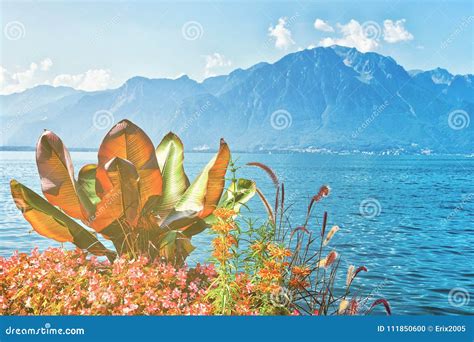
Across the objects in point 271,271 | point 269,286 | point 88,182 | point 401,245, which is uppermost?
point 88,182

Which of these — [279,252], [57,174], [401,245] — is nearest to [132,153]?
[57,174]

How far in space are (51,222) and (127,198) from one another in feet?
2.97

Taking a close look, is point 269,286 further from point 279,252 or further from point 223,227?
point 223,227

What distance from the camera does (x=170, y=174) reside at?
5.87 meters

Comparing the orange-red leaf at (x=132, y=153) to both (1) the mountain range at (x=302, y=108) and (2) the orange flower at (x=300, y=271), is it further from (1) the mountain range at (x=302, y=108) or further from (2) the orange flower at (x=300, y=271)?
(1) the mountain range at (x=302, y=108)

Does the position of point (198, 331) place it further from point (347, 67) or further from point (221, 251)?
point (347, 67)

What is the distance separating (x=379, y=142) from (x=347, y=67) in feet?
266

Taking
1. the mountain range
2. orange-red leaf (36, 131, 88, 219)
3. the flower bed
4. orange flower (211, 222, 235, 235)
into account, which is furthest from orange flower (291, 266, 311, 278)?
the mountain range

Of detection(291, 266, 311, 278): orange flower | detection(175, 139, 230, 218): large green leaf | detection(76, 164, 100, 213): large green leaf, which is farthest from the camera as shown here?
detection(76, 164, 100, 213): large green leaf

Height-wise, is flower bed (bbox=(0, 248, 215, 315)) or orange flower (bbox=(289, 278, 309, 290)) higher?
orange flower (bbox=(289, 278, 309, 290))

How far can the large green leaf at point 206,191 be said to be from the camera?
5.39m

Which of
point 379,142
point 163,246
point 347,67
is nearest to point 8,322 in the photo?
point 163,246

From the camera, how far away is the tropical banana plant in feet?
Answer: 16.5

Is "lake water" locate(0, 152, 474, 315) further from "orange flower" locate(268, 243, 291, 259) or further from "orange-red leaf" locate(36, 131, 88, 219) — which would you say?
"orange-red leaf" locate(36, 131, 88, 219)
